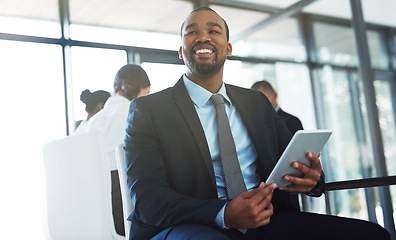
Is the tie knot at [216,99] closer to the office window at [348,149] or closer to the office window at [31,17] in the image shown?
the office window at [31,17]

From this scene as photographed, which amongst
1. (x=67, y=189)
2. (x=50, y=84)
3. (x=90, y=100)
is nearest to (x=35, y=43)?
(x=50, y=84)

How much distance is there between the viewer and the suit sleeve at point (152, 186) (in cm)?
121

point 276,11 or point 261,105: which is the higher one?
point 276,11

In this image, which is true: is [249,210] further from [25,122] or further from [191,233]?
[25,122]

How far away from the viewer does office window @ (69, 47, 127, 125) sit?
175 inches

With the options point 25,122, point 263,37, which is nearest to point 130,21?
point 25,122

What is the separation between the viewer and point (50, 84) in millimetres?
4340

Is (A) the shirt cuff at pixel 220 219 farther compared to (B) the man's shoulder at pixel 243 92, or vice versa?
(B) the man's shoulder at pixel 243 92

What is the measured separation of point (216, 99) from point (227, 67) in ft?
12.9

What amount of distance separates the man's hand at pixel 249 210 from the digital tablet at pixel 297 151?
80mm

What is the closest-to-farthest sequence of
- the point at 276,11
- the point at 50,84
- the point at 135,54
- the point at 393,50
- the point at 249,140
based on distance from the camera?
the point at 249,140 < the point at 50,84 < the point at 135,54 < the point at 276,11 < the point at 393,50

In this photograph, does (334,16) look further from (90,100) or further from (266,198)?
(266,198)

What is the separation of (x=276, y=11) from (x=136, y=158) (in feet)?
14.1

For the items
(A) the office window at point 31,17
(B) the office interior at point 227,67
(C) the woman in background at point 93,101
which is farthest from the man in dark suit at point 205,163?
(A) the office window at point 31,17
